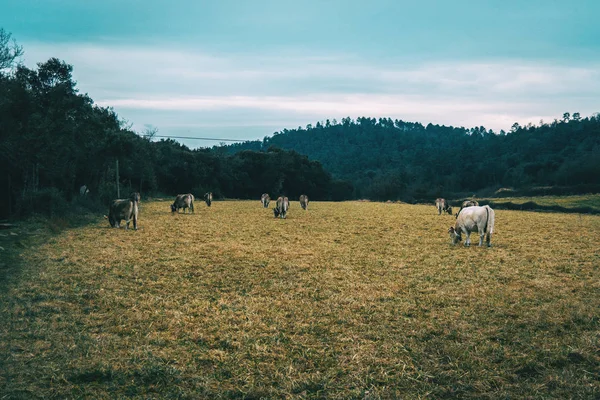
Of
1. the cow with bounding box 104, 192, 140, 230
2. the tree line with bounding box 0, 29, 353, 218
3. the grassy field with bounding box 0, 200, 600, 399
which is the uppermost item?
the tree line with bounding box 0, 29, 353, 218

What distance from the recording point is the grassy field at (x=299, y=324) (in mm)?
4582

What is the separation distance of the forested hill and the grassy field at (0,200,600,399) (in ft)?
157

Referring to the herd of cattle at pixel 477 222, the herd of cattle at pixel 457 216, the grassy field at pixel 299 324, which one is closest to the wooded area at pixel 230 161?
the herd of cattle at pixel 457 216

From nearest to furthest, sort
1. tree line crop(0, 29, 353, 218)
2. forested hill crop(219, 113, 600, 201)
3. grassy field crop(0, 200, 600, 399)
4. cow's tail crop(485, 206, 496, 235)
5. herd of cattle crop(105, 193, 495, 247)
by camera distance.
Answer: grassy field crop(0, 200, 600, 399)
cow's tail crop(485, 206, 496, 235)
herd of cattle crop(105, 193, 495, 247)
tree line crop(0, 29, 353, 218)
forested hill crop(219, 113, 600, 201)

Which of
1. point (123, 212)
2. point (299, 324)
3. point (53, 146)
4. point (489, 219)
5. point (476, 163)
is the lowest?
point (299, 324)

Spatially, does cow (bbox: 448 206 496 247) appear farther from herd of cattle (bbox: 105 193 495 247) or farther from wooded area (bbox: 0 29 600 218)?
wooded area (bbox: 0 29 600 218)

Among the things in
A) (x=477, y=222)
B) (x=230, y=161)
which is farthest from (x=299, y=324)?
(x=230, y=161)

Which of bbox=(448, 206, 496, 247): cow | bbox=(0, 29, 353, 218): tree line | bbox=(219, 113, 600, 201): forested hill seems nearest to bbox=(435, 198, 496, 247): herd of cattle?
bbox=(448, 206, 496, 247): cow

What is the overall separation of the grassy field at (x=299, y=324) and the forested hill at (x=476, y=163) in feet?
157

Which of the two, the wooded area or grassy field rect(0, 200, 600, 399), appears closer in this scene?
grassy field rect(0, 200, 600, 399)

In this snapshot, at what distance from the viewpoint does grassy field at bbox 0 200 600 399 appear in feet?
15.0

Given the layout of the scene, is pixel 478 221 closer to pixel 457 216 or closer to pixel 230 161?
pixel 457 216

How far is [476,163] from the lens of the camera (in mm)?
93500

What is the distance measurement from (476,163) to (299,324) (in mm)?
95891
